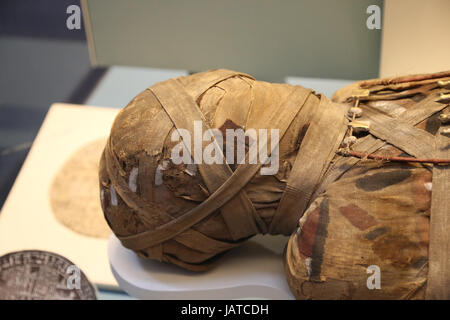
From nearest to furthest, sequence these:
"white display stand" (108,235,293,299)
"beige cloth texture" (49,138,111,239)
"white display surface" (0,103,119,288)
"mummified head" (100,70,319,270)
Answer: "mummified head" (100,70,319,270) < "white display stand" (108,235,293,299) < "white display surface" (0,103,119,288) < "beige cloth texture" (49,138,111,239)

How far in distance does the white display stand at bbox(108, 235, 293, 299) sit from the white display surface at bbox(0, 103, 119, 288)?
0.27 feet

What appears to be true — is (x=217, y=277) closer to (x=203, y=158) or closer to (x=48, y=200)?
(x=203, y=158)

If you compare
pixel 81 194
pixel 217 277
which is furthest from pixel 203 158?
pixel 81 194

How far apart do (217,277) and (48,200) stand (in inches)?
31.6

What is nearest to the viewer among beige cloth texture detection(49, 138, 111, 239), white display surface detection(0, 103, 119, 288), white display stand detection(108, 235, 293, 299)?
white display stand detection(108, 235, 293, 299)

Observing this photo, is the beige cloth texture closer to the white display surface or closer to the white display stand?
the white display surface

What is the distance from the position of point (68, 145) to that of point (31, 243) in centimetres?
52

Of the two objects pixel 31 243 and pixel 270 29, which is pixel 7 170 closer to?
pixel 31 243

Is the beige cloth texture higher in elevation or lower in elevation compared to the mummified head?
lower

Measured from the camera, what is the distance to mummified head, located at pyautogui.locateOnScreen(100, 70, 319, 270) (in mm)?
1495

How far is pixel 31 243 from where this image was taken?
1.98m

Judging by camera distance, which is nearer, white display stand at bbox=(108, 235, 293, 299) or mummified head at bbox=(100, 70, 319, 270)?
mummified head at bbox=(100, 70, 319, 270)

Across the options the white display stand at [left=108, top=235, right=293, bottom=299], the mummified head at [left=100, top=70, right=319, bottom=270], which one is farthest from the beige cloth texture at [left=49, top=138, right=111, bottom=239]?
the mummified head at [left=100, top=70, right=319, bottom=270]

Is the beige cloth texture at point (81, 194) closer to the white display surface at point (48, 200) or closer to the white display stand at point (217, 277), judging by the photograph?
the white display surface at point (48, 200)
